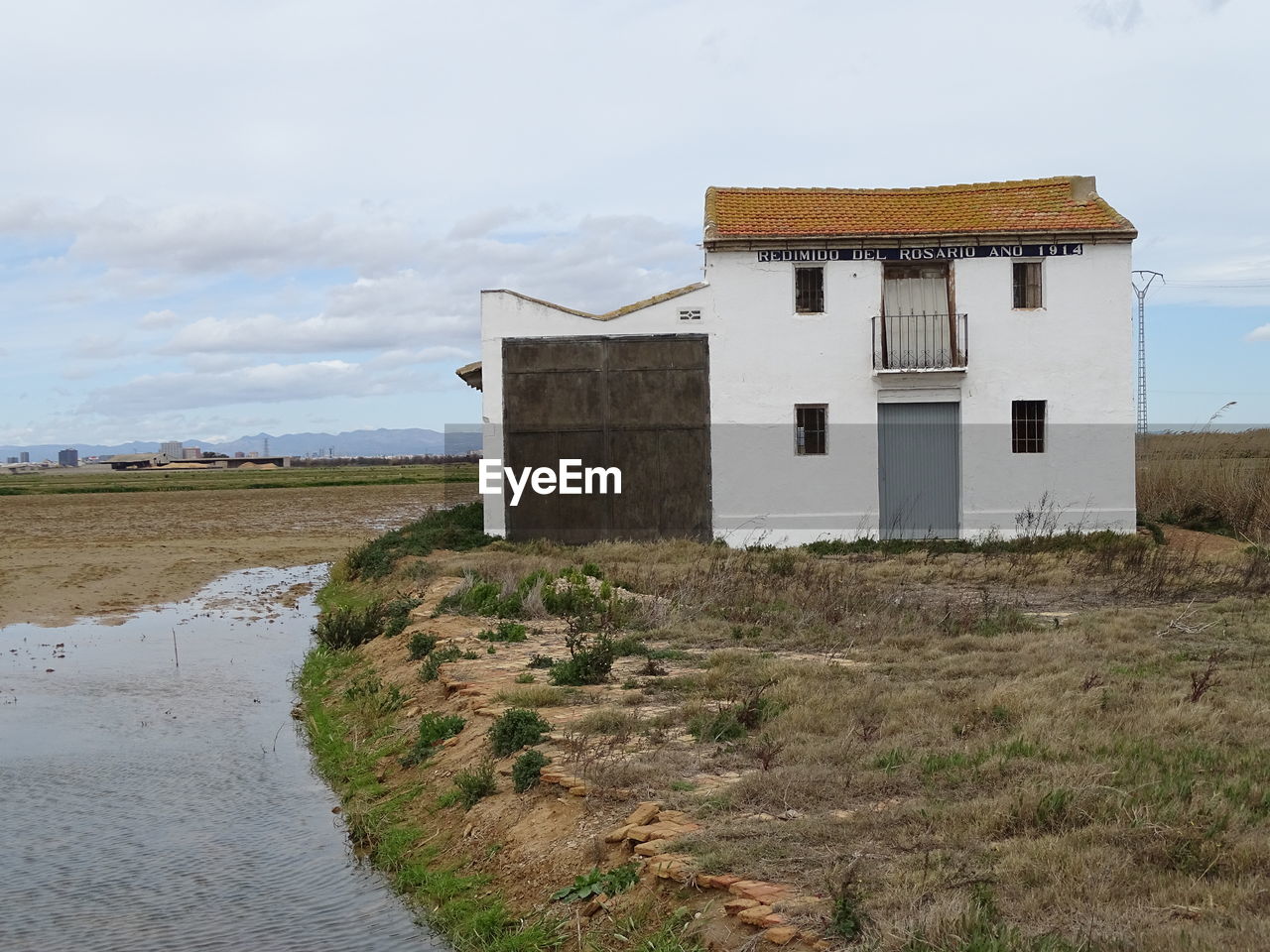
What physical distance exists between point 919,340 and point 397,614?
12481mm

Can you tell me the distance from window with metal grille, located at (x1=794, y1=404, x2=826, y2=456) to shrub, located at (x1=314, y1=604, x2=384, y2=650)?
1034 centimetres

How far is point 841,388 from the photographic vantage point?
975 inches

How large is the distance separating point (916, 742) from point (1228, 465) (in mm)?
23219

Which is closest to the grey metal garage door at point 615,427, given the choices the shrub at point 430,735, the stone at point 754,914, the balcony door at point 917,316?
Answer: the balcony door at point 917,316

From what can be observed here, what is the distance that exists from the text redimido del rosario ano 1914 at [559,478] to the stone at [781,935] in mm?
19704

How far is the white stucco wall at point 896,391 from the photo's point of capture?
2466 centimetres

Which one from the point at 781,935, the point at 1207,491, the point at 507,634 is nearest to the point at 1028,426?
the point at 1207,491

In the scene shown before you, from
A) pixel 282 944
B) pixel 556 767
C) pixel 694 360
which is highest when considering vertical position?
pixel 694 360

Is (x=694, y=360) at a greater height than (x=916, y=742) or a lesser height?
greater

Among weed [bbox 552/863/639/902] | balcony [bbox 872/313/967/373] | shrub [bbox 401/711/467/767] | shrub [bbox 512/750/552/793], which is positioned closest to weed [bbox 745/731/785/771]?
shrub [bbox 512/750/552/793]

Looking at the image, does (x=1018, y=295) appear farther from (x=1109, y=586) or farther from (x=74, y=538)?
(x=74, y=538)

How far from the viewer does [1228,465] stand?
28.4m

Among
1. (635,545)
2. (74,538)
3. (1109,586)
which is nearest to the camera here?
(1109,586)

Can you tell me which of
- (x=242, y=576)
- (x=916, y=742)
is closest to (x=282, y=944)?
(x=916, y=742)
